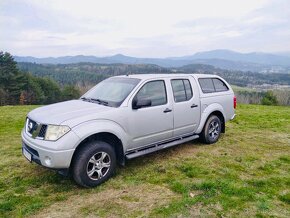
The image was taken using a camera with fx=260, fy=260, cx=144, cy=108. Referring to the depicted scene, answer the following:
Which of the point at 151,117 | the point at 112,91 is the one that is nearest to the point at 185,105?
the point at 151,117

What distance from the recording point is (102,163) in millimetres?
4441

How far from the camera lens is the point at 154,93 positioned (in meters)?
5.34

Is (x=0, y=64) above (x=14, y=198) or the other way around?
above

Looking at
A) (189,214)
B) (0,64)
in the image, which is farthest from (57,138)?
(0,64)

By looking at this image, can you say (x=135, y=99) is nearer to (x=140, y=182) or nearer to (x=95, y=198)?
(x=140, y=182)

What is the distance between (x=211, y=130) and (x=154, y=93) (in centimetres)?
235

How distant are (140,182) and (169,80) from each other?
231cm

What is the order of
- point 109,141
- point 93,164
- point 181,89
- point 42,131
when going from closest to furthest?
point 42,131 → point 93,164 → point 109,141 → point 181,89

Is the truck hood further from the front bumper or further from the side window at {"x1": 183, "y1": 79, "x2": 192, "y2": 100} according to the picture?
the side window at {"x1": 183, "y1": 79, "x2": 192, "y2": 100}

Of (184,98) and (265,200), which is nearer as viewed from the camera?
(265,200)

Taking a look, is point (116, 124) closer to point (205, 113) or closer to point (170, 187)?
point (170, 187)

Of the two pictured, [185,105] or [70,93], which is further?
[70,93]

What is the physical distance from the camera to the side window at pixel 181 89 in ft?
18.9

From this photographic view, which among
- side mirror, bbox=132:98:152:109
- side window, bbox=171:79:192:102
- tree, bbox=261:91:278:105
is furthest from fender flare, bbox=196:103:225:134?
tree, bbox=261:91:278:105
